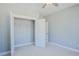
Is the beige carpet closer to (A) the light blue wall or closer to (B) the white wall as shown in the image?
(A) the light blue wall

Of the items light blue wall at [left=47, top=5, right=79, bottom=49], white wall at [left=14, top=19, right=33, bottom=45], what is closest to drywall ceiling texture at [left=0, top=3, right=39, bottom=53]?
white wall at [left=14, top=19, right=33, bottom=45]

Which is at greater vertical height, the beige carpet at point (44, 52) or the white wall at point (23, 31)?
the white wall at point (23, 31)

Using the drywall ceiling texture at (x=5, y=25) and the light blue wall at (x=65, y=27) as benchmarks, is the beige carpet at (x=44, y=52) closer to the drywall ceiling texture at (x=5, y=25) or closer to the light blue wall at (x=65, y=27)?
the light blue wall at (x=65, y=27)

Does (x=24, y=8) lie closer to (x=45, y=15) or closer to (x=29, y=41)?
(x=45, y=15)

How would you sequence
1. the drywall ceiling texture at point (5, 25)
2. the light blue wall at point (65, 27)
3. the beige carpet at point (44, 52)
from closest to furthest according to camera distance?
the drywall ceiling texture at point (5, 25), the beige carpet at point (44, 52), the light blue wall at point (65, 27)

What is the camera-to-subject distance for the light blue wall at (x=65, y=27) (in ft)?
11.9

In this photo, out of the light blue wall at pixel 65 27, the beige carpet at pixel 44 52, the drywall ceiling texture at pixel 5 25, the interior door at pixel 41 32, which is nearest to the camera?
the drywall ceiling texture at pixel 5 25

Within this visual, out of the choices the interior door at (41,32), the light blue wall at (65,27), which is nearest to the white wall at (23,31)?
the interior door at (41,32)

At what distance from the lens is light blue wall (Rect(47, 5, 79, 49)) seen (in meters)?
3.63

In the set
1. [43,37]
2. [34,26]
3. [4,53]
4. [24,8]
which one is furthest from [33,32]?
[4,53]

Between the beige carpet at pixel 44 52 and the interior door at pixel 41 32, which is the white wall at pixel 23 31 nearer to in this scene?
the interior door at pixel 41 32

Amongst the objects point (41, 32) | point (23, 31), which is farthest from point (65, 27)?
point (23, 31)

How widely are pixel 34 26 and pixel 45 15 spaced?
0.85 m

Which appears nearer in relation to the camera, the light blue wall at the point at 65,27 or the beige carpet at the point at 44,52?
the beige carpet at the point at 44,52
